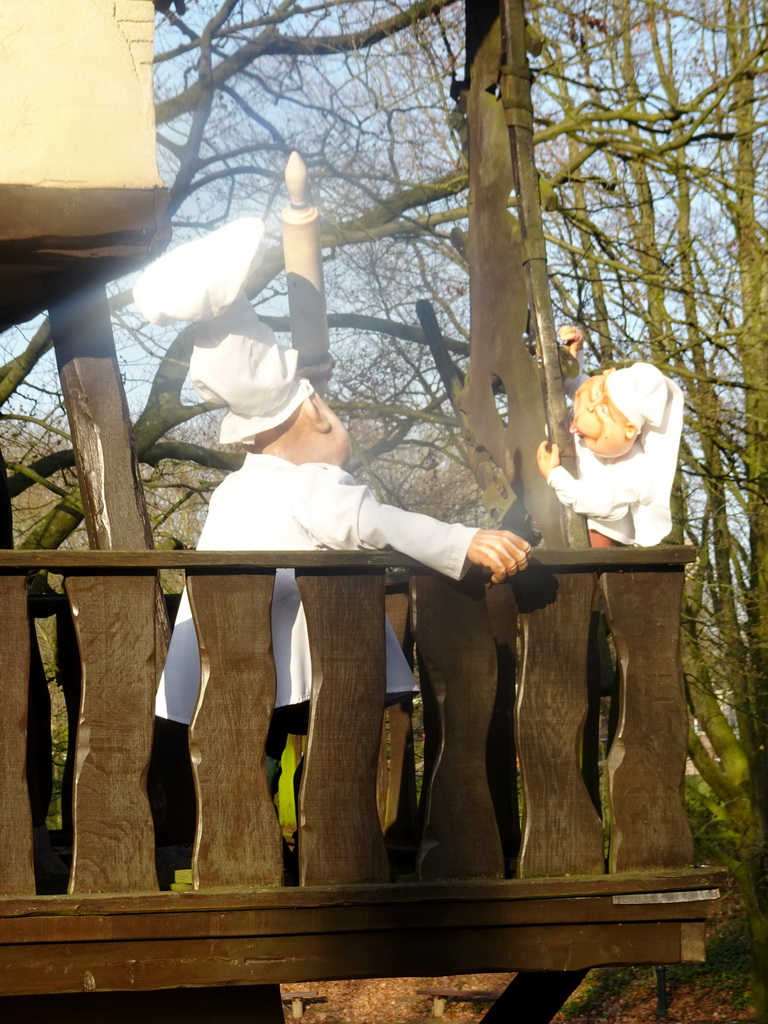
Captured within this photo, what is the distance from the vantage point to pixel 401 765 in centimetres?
398

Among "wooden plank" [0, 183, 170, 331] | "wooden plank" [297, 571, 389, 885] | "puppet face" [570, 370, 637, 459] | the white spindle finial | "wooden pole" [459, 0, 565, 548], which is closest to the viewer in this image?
"wooden plank" [297, 571, 389, 885]

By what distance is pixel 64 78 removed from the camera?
318 centimetres

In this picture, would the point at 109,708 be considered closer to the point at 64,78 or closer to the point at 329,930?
the point at 329,930

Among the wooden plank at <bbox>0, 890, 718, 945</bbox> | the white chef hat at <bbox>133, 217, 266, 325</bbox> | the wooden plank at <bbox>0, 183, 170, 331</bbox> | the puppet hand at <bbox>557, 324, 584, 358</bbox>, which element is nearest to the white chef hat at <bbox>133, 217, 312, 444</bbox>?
the white chef hat at <bbox>133, 217, 266, 325</bbox>

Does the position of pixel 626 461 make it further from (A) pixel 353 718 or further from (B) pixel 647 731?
(A) pixel 353 718

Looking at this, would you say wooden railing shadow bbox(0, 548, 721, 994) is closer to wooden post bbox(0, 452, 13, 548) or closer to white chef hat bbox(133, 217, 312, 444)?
white chef hat bbox(133, 217, 312, 444)

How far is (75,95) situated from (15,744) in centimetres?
165

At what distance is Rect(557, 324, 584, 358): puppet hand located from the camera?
4141 millimetres

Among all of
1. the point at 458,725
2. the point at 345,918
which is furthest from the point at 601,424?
the point at 345,918

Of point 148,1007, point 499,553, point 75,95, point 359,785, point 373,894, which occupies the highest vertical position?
point 75,95

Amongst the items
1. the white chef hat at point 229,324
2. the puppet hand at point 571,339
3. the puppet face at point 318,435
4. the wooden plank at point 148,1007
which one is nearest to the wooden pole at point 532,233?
the puppet hand at point 571,339

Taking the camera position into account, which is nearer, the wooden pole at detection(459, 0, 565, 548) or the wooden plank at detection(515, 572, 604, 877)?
the wooden plank at detection(515, 572, 604, 877)

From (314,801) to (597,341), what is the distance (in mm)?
6387

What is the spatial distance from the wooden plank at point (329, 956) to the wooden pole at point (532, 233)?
3.43ft
